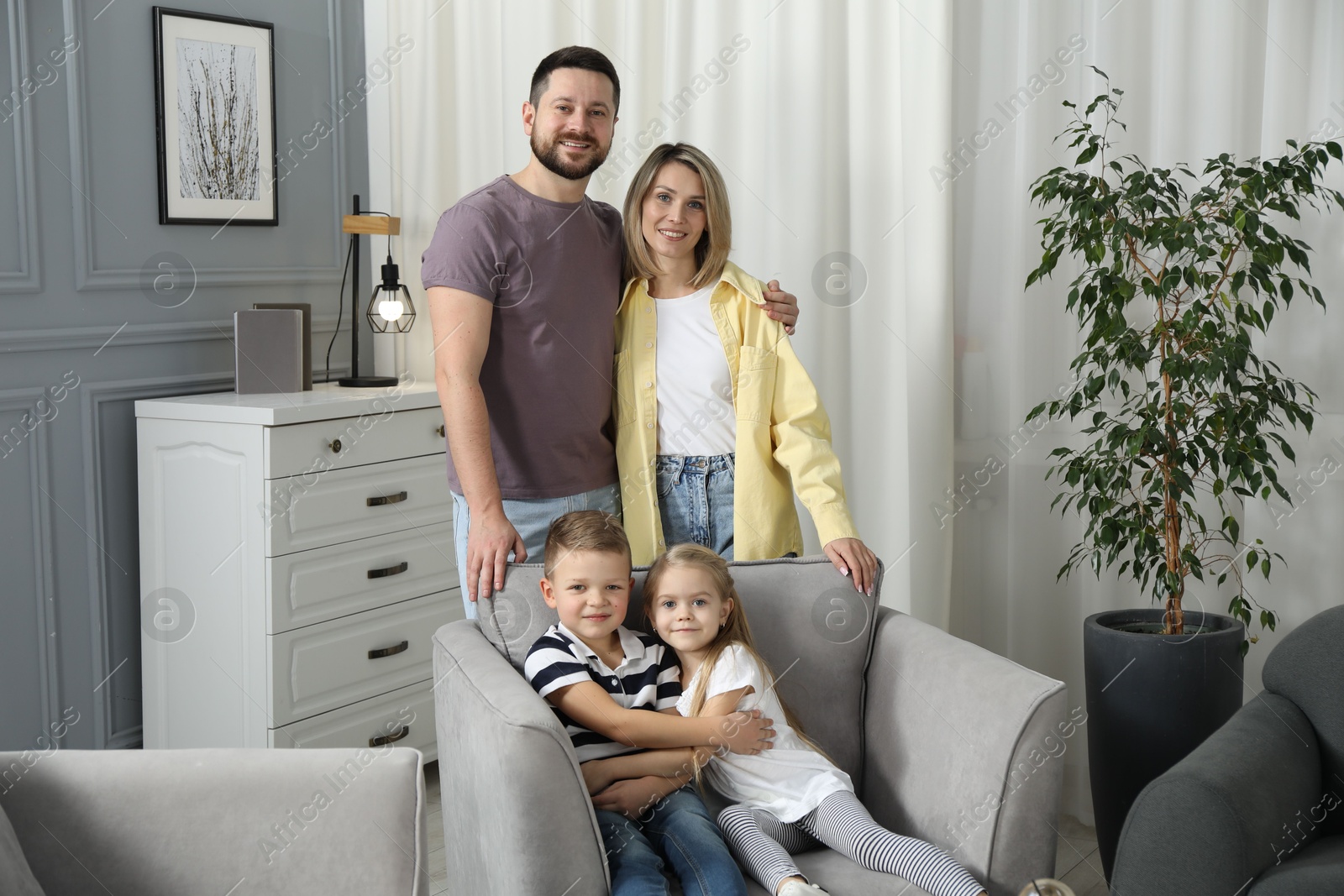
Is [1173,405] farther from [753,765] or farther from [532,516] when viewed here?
[532,516]

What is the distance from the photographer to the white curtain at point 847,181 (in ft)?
8.70

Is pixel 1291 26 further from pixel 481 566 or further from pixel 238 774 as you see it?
pixel 238 774

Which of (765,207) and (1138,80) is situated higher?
(1138,80)

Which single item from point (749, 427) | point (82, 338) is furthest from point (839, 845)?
point (82, 338)

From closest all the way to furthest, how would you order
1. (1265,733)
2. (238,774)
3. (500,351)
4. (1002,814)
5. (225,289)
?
1. (238,774)
2. (1002,814)
3. (1265,733)
4. (500,351)
5. (225,289)

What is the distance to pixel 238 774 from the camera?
4.77ft

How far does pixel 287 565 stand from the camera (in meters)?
2.65

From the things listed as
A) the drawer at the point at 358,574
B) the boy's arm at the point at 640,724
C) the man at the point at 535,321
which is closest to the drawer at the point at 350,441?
the drawer at the point at 358,574

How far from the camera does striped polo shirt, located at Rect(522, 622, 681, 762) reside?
5.62 ft

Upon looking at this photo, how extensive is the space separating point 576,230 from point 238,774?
1098 millimetres

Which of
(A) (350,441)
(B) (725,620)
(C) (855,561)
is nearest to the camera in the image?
(B) (725,620)

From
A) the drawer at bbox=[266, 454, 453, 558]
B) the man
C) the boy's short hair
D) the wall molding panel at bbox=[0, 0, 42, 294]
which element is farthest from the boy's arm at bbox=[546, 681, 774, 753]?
the wall molding panel at bbox=[0, 0, 42, 294]

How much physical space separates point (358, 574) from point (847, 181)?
1543mm

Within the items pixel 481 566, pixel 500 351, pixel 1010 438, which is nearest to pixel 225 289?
pixel 500 351
